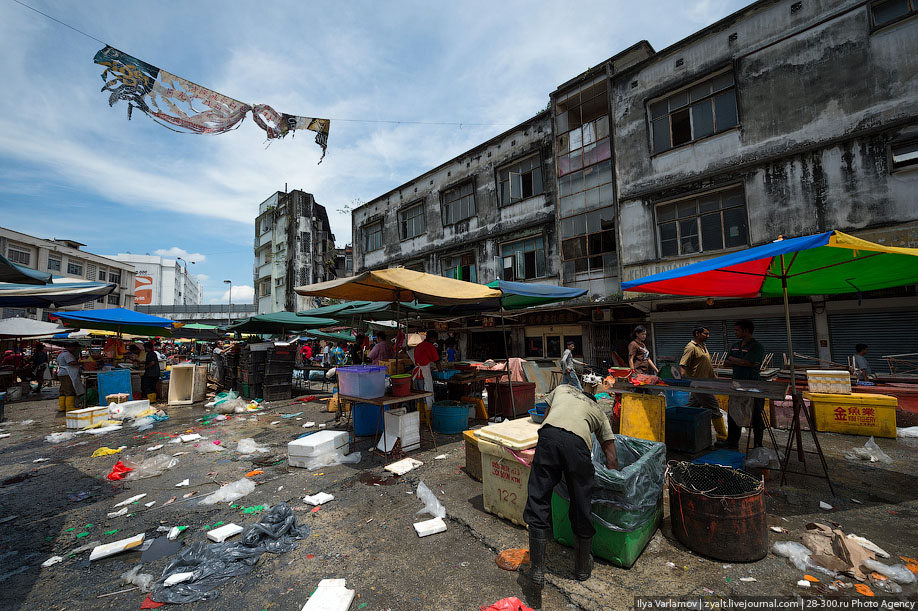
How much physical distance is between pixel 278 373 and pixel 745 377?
494 inches

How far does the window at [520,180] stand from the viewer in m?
17.7

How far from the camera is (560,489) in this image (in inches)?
135

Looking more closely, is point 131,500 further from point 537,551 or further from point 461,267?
point 461,267

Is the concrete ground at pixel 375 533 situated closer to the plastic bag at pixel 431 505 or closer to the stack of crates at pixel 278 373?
the plastic bag at pixel 431 505

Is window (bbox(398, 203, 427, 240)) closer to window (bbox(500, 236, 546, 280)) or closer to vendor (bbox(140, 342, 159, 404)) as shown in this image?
window (bbox(500, 236, 546, 280))

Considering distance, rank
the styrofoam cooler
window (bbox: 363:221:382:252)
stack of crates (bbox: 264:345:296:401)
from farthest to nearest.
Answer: window (bbox: 363:221:382:252)
stack of crates (bbox: 264:345:296:401)
the styrofoam cooler

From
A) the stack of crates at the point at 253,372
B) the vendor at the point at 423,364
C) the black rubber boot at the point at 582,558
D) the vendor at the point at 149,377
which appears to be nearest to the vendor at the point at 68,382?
the vendor at the point at 149,377

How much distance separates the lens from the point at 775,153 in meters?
11.3

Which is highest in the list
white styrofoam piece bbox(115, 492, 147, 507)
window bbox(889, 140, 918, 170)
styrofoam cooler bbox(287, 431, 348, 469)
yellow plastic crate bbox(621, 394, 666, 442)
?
window bbox(889, 140, 918, 170)

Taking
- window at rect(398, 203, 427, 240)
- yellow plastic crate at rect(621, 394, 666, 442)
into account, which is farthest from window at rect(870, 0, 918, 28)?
window at rect(398, 203, 427, 240)

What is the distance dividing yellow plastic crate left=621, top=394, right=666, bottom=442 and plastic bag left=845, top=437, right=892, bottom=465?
3047mm

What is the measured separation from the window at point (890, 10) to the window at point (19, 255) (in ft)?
176

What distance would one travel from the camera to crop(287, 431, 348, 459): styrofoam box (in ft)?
19.1

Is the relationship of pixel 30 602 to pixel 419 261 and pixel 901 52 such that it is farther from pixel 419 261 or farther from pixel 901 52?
pixel 419 261
